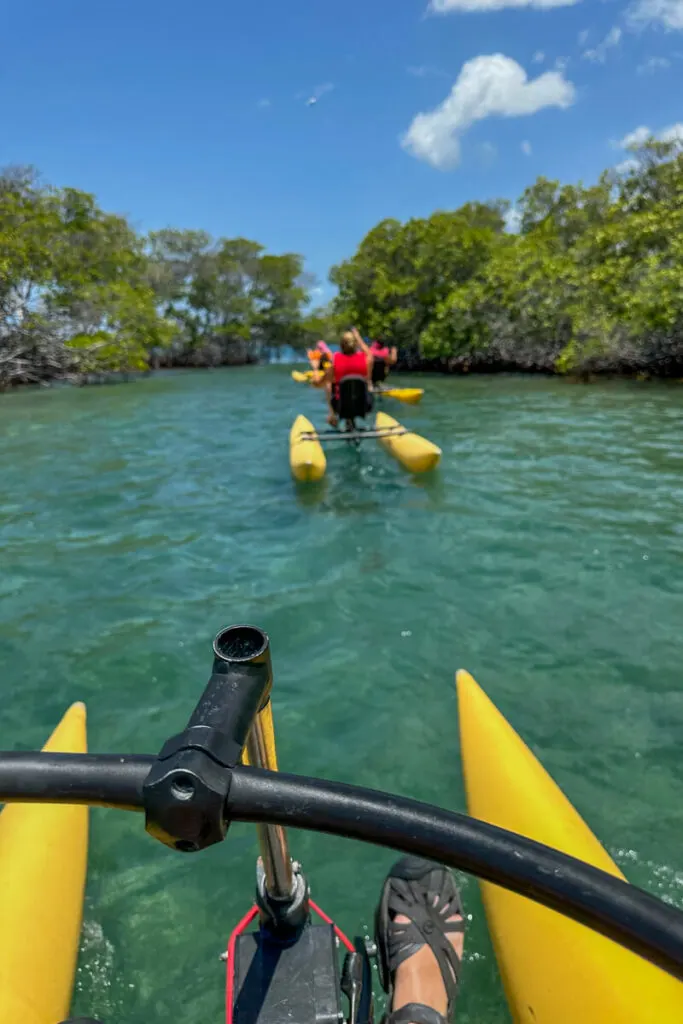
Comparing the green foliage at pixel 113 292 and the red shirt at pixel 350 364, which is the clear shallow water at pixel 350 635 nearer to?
the red shirt at pixel 350 364

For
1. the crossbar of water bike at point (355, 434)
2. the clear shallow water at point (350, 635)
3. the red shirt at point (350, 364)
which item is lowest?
the clear shallow water at point (350, 635)

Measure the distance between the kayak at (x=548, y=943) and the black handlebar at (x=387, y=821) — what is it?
96cm

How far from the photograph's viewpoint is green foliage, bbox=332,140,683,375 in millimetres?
16406

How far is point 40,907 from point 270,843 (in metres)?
1.20

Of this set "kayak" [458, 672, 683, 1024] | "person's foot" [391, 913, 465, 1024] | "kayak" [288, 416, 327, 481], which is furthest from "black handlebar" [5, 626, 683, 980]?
"kayak" [288, 416, 327, 481]

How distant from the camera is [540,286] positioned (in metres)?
20.8

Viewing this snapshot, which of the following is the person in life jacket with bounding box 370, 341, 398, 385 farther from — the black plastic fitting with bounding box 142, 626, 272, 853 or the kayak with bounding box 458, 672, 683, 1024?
the black plastic fitting with bounding box 142, 626, 272, 853

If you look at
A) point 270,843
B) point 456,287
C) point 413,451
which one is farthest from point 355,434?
point 456,287

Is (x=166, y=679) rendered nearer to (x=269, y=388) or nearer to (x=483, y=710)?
(x=483, y=710)

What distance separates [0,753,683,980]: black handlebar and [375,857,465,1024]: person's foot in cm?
124

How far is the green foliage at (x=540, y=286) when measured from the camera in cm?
1641

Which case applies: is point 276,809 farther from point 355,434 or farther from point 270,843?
point 355,434

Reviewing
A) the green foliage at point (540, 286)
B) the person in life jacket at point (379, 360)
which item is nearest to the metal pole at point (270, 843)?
the person in life jacket at point (379, 360)

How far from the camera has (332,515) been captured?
6145 mm
